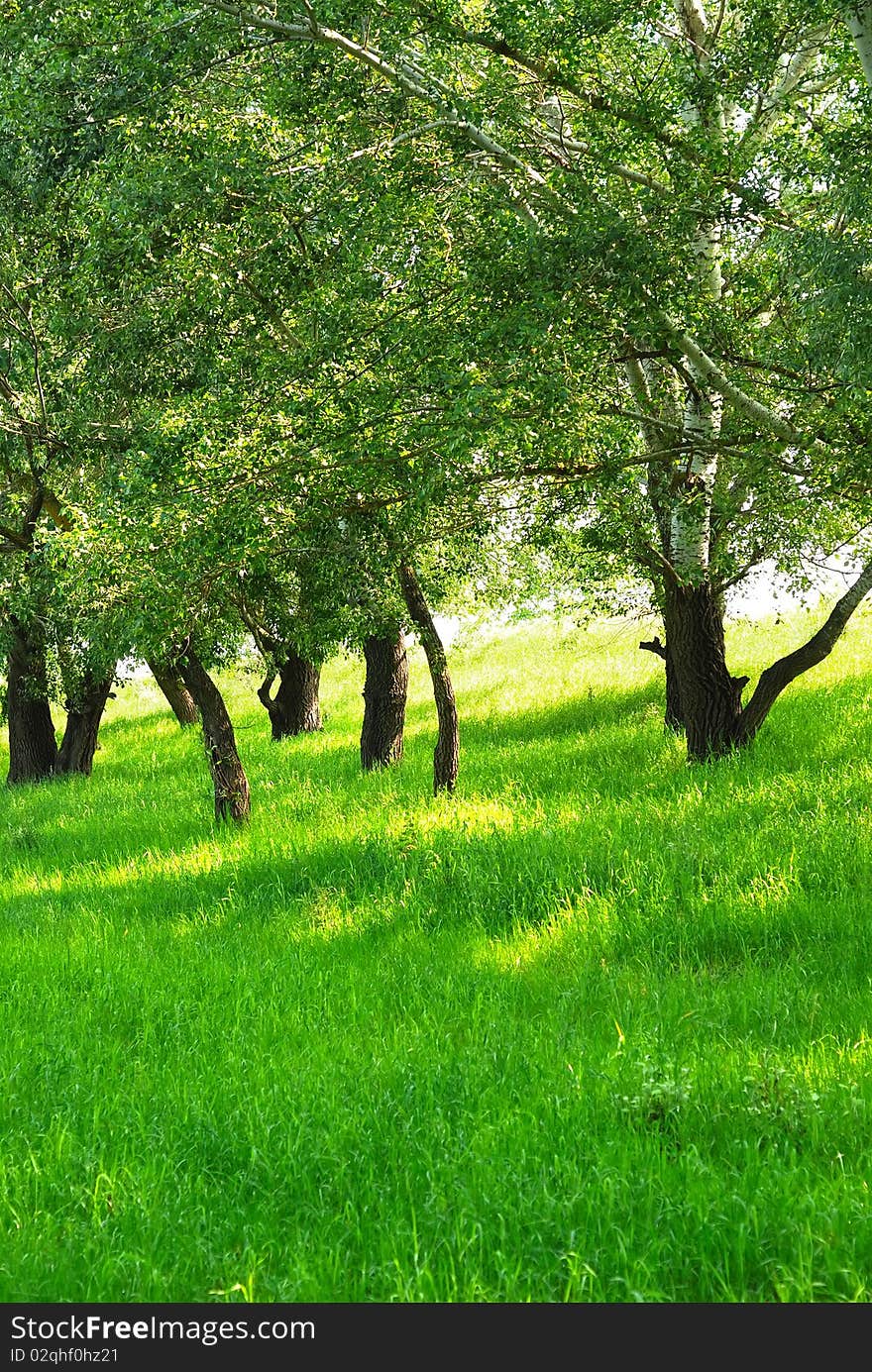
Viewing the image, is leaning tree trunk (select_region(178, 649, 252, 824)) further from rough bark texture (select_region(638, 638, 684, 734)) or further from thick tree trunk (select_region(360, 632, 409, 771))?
rough bark texture (select_region(638, 638, 684, 734))

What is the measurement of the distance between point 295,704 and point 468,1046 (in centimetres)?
1621

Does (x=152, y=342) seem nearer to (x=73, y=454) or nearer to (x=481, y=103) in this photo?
(x=73, y=454)

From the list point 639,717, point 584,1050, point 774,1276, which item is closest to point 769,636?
point 639,717

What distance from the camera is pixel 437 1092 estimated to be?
241 inches

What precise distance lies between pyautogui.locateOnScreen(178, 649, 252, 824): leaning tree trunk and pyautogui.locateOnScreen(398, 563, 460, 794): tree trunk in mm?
2697

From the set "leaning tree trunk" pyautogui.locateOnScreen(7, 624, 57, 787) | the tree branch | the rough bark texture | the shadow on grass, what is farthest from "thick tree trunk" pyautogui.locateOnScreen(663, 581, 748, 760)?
"leaning tree trunk" pyautogui.locateOnScreen(7, 624, 57, 787)

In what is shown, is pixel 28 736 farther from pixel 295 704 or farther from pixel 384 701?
pixel 384 701

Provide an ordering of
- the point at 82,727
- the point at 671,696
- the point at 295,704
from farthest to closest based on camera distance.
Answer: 1. the point at 82,727
2. the point at 295,704
3. the point at 671,696

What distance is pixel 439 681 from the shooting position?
14.4 meters

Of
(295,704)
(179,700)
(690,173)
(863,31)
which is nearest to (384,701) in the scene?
(295,704)

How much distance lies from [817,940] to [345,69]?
8.26 meters

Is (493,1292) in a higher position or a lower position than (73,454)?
lower

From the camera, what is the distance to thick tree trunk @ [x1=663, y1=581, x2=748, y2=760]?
14297 millimetres

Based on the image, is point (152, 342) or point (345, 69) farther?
point (152, 342)
